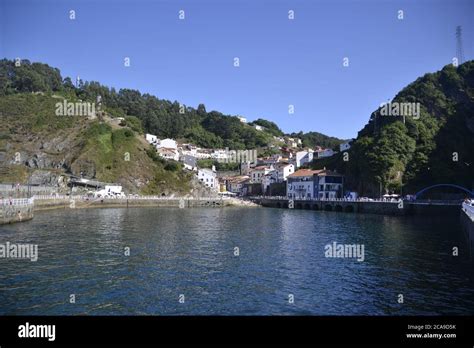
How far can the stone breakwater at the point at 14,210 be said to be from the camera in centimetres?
4588

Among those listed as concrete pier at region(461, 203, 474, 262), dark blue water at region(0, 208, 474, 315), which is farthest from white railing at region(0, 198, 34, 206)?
concrete pier at region(461, 203, 474, 262)

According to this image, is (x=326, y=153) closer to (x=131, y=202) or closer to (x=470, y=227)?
(x=131, y=202)

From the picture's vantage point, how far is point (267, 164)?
17262 cm

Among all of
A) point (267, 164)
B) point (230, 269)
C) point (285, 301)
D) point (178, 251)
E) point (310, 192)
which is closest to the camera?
point (285, 301)

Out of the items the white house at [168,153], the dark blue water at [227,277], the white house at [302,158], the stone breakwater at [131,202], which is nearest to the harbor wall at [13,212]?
the dark blue water at [227,277]

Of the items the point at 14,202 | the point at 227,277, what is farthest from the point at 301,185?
the point at 227,277

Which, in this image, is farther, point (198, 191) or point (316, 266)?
point (198, 191)

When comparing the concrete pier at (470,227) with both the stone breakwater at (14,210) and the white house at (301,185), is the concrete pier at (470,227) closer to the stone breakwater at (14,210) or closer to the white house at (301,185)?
the stone breakwater at (14,210)

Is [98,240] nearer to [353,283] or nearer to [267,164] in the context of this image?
[353,283]

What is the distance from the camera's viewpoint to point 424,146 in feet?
313

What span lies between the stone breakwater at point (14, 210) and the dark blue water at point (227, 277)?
29.5ft

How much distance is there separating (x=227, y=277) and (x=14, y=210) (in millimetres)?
37654
